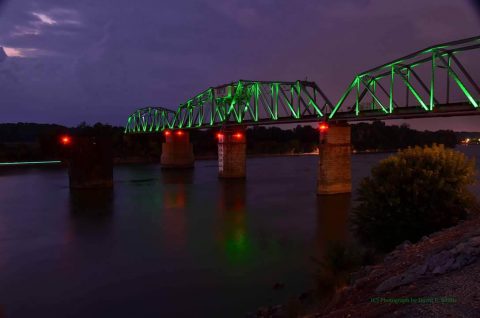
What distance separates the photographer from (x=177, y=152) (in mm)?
85812

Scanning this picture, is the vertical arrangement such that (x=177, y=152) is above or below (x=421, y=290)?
above

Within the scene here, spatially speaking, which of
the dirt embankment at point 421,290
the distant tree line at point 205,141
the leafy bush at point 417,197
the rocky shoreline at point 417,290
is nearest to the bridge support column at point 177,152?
the distant tree line at point 205,141

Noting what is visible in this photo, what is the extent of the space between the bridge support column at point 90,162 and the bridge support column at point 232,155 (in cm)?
1568

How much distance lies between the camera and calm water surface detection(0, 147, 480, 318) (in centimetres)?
1387

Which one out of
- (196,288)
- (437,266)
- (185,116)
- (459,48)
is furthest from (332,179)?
(185,116)

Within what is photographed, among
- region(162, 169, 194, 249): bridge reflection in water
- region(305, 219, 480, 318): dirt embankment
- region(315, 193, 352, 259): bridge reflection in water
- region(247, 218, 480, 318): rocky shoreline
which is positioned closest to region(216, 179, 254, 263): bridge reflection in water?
region(162, 169, 194, 249): bridge reflection in water

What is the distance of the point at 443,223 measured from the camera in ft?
52.3

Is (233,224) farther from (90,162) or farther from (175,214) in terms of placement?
(90,162)

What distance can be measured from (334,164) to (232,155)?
22447 millimetres

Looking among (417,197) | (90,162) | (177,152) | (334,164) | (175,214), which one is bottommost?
(175,214)

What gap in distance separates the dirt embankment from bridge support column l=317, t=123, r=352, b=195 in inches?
1118

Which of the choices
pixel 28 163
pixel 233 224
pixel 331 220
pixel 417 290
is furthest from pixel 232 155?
pixel 28 163

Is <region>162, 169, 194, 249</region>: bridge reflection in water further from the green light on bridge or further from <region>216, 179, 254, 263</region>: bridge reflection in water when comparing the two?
the green light on bridge

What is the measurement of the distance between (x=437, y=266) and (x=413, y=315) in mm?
2497
